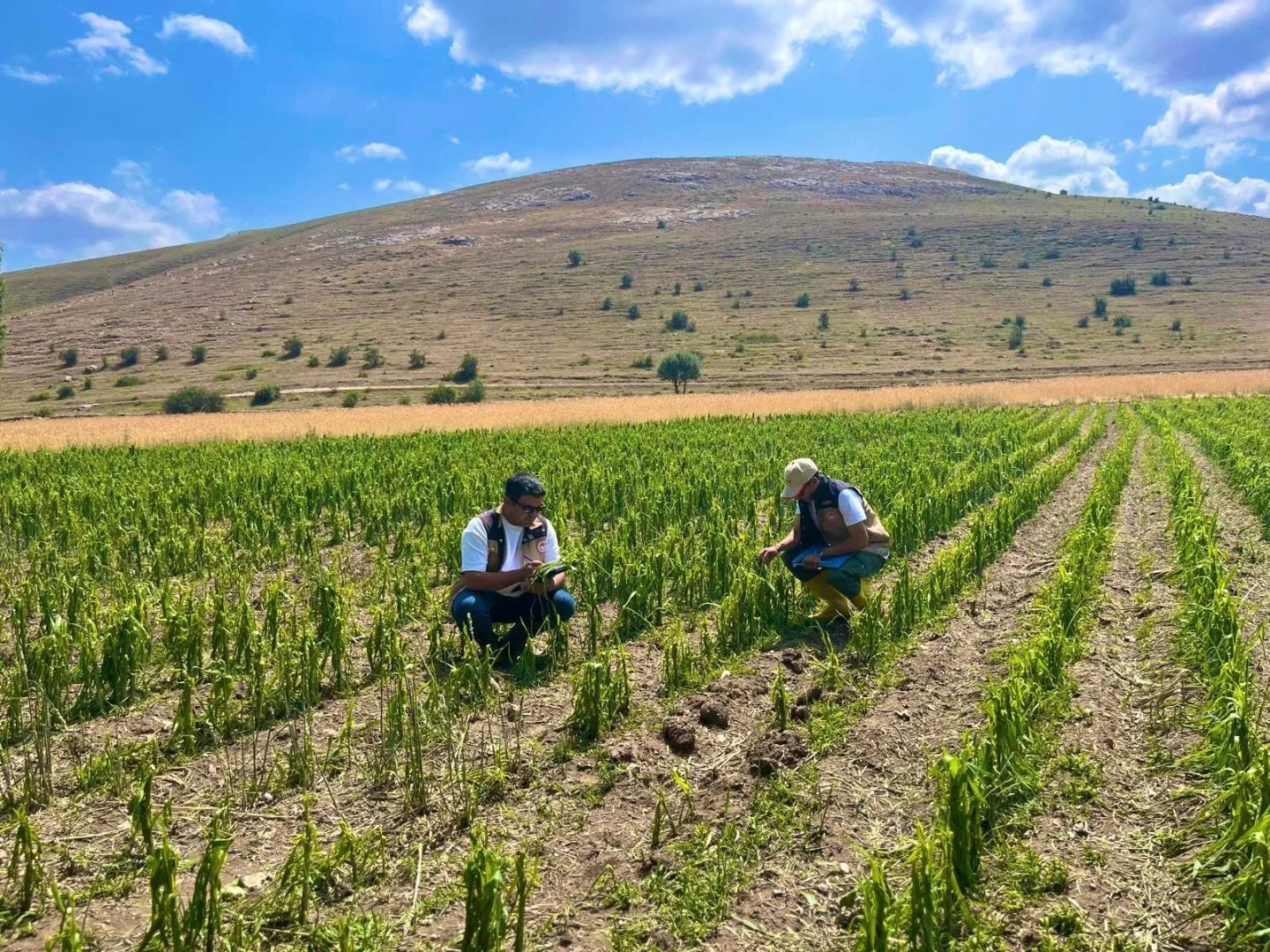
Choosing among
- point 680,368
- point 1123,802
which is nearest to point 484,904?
point 1123,802

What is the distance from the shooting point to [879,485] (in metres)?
10.9

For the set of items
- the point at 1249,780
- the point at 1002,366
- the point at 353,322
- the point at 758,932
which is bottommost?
the point at 758,932

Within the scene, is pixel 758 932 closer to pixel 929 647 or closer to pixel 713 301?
pixel 929 647

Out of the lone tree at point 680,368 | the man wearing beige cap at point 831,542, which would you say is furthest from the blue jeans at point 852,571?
the lone tree at point 680,368

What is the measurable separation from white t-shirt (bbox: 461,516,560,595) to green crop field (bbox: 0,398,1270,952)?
19.9 inches

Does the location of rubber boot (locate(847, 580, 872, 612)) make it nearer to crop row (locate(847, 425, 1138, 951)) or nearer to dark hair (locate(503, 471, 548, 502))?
crop row (locate(847, 425, 1138, 951))

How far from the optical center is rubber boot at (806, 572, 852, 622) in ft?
20.6

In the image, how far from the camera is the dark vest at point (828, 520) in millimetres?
6285

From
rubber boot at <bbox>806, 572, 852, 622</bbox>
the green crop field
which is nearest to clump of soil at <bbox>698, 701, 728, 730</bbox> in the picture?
the green crop field

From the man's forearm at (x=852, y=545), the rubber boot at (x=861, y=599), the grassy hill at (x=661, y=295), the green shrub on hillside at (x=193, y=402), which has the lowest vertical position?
the rubber boot at (x=861, y=599)

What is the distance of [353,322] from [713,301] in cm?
3703

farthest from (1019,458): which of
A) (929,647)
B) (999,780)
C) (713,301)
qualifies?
(713,301)

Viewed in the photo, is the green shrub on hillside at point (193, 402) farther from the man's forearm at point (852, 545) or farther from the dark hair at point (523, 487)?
the man's forearm at point (852, 545)

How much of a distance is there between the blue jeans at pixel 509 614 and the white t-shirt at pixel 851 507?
2253 millimetres
